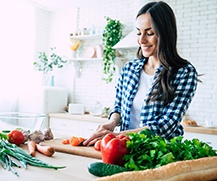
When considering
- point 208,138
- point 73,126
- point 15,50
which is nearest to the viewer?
point 208,138

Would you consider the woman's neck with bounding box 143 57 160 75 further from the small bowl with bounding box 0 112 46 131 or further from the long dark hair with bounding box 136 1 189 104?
the small bowl with bounding box 0 112 46 131

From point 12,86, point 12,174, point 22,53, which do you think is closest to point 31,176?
point 12,174

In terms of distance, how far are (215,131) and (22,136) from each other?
2.21 meters

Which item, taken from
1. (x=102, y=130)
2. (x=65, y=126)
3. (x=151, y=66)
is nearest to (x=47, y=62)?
(x=65, y=126)

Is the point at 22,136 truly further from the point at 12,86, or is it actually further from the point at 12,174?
the point at 12,86

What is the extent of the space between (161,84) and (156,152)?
0.71m

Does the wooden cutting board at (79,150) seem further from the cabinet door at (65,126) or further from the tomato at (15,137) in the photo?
the cabinet door at (65,126)

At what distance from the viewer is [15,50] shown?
182 inches

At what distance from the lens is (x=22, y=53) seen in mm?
4758

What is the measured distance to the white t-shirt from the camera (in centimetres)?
180

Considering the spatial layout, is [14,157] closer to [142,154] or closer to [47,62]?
[142,154]

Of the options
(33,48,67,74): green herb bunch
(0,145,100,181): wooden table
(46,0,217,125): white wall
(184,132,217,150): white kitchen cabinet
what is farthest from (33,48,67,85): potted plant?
(0,145,100,181): wooden table

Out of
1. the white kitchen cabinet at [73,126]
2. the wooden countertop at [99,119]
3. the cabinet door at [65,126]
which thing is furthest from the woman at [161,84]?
the cabinet door at [65,126]

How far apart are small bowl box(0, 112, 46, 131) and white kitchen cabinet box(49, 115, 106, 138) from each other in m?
2.21
